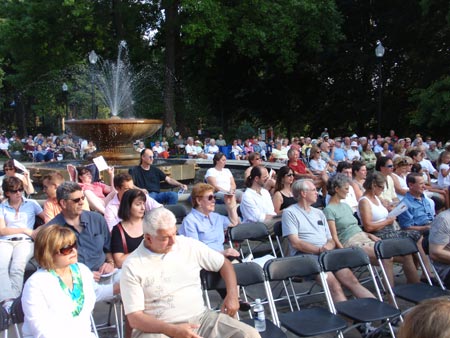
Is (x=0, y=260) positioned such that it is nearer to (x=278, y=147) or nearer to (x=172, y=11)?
(x=278, y=147)

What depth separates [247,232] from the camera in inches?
260

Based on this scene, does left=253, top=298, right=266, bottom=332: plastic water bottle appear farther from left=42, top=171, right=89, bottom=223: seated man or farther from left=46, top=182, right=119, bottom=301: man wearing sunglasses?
left=42, top=171, right=89, bottom=223: seated man

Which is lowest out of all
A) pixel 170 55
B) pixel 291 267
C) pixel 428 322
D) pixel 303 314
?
pixel 303 314

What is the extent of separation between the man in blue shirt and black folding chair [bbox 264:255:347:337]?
8.98ft

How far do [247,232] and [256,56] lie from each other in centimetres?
2418

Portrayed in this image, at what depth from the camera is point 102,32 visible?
2744cm

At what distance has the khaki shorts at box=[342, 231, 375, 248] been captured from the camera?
6.33 m

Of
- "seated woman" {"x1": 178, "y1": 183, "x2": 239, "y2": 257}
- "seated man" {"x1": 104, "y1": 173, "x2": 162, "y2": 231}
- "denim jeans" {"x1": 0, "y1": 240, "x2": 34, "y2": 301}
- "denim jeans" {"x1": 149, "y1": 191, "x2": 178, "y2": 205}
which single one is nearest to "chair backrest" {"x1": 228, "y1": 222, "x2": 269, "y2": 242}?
"seated woman" {"x1": 178, "y1": 183, "x2": 239, "y2": 257}

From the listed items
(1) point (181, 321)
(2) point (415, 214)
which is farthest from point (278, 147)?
(1) point (181, 321)

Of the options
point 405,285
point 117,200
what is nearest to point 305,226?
point 405,285

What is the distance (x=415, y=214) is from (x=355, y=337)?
8.92 ft

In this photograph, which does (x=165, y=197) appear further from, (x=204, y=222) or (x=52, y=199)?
(x=204, y=222)

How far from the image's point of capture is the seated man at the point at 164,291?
12.7 feet

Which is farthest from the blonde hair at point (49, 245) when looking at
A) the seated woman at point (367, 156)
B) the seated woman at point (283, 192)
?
the seated woman at point (367, 156)
